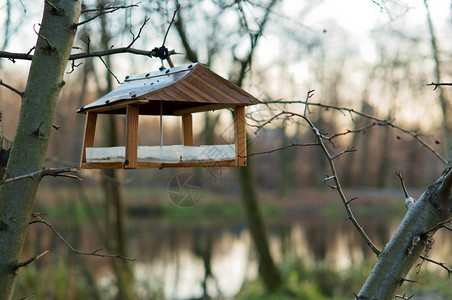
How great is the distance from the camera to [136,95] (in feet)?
7.43

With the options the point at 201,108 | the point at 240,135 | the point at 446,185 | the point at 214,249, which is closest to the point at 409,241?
the point at 446,185

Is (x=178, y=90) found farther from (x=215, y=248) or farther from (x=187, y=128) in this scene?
(x=215, y=248)

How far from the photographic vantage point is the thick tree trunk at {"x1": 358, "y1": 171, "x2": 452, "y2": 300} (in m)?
2.16

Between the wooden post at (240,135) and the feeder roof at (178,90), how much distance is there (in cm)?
7

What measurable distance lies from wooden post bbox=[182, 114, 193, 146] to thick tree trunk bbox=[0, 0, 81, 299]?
978 millimetres

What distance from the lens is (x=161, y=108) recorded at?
2.50m

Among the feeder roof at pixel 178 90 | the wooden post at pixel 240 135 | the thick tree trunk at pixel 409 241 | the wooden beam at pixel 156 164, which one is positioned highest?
the feeder roof at pixel 178 90

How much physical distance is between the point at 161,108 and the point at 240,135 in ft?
1.48

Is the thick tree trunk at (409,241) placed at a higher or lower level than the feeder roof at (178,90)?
lower

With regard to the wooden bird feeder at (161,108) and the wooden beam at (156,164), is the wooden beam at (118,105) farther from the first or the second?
the wooden beam at (156,164)

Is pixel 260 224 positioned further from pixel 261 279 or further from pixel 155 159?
pixel 155 159

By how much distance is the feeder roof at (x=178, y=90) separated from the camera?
2.30 meters

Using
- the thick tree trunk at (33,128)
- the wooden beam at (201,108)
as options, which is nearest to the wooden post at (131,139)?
the thick tree trunk at (33,128)

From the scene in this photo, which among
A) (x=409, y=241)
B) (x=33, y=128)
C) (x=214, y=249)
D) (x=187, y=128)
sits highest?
(x=187, y=128)
